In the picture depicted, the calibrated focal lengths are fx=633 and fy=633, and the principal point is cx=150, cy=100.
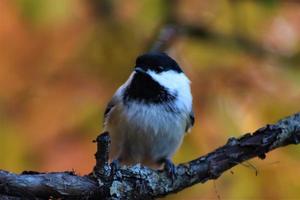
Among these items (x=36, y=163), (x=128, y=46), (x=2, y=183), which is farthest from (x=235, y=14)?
(x=2, y=183)

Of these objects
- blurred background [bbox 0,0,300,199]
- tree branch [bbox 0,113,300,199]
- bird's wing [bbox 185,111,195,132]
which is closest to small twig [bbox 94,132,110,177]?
tree branch [bbox 0,113,300,199]

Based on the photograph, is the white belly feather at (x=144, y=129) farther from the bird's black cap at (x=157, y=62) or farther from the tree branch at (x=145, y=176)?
the tree branch at (x=145, y=176)

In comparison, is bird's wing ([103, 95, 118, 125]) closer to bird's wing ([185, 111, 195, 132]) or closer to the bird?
the bird

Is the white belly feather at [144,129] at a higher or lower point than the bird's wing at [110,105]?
lower

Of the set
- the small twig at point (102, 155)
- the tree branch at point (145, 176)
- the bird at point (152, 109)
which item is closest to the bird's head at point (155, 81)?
the bird at point (152, 109)

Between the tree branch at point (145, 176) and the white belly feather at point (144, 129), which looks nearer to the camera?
the tree branch at point (145, 176)

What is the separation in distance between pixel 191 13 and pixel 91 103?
2.51ft

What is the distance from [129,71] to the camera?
2.38 meters

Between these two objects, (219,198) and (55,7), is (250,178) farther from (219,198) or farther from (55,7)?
(55,7)

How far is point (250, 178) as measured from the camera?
2100 mm

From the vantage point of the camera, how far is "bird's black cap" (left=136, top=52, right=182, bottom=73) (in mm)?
2188

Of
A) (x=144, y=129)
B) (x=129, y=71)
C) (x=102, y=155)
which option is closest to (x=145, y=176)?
(x=102, y=155)

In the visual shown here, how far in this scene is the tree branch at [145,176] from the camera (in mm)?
1540

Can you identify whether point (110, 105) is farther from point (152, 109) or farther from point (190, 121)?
point (190, 121)
